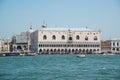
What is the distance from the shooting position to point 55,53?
58094 millimetres

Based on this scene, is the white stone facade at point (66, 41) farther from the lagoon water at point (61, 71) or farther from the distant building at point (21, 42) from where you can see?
the lagoon water at point (61, 71)

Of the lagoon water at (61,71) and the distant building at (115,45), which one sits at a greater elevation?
the distant building at (115,45)

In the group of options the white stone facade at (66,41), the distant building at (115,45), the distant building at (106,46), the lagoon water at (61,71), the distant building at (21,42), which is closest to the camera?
the lagoon water at (61,71)

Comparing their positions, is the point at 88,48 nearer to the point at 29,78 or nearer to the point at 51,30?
the point at 51,30

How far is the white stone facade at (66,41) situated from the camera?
190 ft

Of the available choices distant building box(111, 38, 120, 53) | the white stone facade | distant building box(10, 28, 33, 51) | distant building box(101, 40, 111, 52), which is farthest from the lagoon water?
distant building box(10, 28, 33, 51)

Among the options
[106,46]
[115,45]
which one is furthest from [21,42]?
[115,45]

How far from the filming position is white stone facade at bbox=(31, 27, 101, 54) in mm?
57875

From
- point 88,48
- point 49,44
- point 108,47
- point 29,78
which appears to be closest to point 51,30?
point 49,44

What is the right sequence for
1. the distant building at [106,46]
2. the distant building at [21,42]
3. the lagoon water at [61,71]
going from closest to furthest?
the lagoon water at [61,71] → the distant building at [106,46] → the distant building at [21,42]

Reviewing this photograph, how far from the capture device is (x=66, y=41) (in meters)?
58.7

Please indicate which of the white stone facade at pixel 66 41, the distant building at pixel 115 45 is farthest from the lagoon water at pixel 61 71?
the distant building at pixel 115 45

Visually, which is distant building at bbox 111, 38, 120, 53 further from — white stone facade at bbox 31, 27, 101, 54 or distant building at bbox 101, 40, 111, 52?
white stone facade at bbox 31, 27, 101, 54

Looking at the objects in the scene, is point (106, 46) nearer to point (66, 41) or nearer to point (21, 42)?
point (66, 41)
